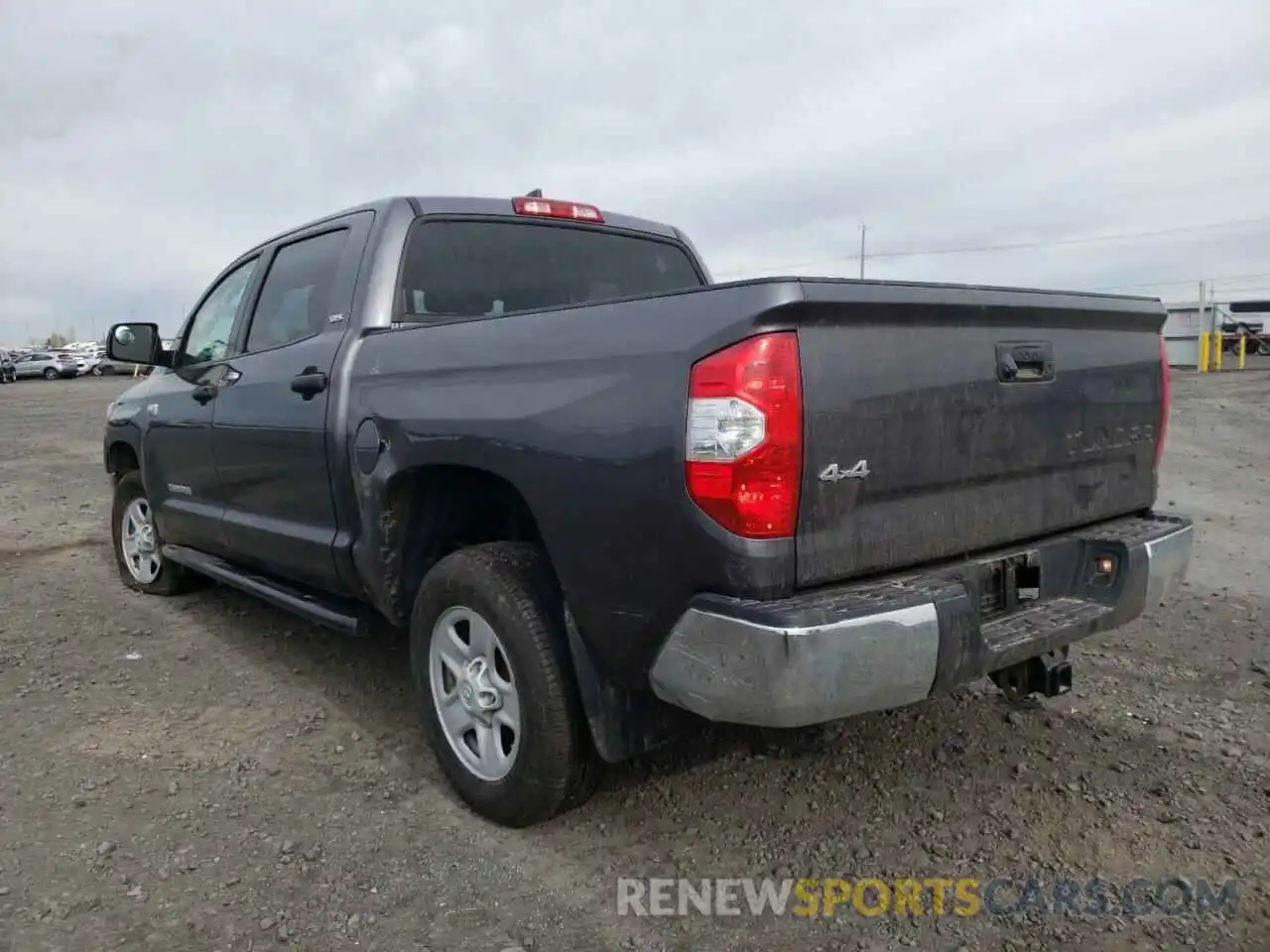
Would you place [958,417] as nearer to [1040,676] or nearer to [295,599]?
[1040,676]

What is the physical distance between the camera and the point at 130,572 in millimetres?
5812

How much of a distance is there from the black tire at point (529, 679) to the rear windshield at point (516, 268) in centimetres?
100

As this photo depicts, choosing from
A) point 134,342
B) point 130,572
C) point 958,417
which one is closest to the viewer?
point 958,417

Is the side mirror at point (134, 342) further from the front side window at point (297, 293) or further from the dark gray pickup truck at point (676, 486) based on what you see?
the dark gray pickup truck at point (676, 486)

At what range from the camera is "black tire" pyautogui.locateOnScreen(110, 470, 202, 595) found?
17.9 feet

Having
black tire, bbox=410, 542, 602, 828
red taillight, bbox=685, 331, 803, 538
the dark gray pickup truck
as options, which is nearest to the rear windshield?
the dark gray pickup truck

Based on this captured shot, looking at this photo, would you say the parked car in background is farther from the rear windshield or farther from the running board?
the rear windshield

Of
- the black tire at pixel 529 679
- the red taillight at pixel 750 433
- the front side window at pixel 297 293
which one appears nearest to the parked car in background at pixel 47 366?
the front side window at pixel 297 293

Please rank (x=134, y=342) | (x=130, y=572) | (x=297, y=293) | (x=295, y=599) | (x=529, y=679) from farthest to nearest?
(x=130, y=572) → (x=134, y=342) → (x=297, y=293) → (x=295, y=599) → (x=529, y=679)

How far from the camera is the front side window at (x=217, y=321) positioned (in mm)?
4660

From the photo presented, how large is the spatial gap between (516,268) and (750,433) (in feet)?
6.73

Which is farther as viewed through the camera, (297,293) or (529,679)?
(297,293)

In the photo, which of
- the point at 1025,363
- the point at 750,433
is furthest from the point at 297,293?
the point at 1025,363

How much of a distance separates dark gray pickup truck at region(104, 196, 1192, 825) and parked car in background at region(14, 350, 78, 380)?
50705 mm
